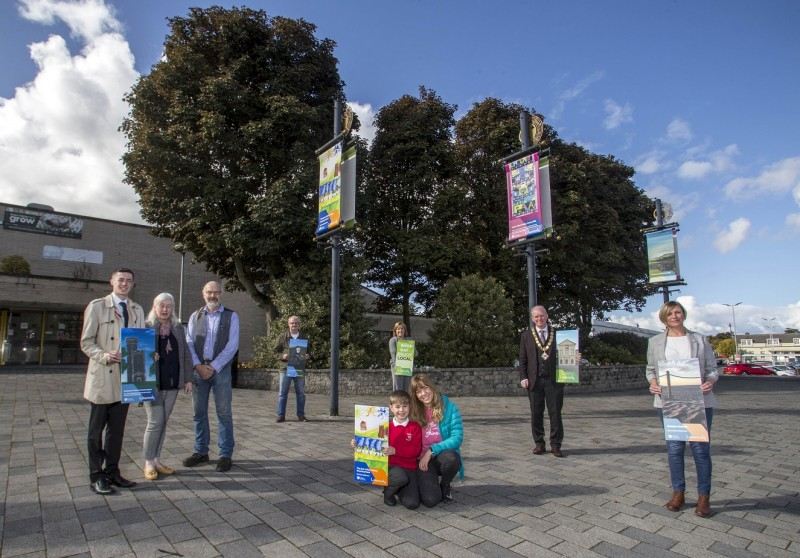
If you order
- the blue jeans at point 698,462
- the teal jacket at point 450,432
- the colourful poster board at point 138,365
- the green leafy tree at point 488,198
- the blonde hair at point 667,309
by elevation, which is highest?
the green leafy tree at point 488,198

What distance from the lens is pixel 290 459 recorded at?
572 cm

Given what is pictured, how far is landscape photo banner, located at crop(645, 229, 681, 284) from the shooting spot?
15695mm

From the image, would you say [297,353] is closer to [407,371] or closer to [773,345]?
[407,371]

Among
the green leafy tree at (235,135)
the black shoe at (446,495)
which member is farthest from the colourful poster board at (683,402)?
the green leafy tree at (235,135)

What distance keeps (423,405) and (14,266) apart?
23205 millimetres

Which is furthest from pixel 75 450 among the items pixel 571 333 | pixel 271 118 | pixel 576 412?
pixel 271 118

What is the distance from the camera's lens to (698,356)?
4.26 meters

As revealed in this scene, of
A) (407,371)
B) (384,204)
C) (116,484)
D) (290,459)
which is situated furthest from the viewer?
(384,204)

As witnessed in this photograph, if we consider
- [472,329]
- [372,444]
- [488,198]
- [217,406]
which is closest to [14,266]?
[472,329]

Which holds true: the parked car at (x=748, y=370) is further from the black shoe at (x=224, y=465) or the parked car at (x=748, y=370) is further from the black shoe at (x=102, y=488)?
the black shoe at (x=102, y=488)

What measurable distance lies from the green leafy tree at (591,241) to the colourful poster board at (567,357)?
42.7ft

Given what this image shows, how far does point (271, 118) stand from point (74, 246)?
15106 mm

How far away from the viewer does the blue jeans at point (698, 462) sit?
13.1ft

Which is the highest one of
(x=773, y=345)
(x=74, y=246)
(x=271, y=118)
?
(x=271, y=118)
